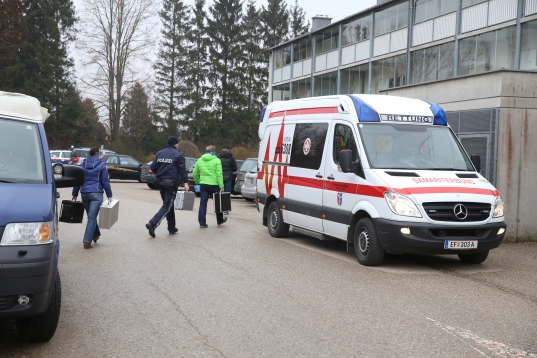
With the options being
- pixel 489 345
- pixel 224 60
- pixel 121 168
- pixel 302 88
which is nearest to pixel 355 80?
pixel 302 88

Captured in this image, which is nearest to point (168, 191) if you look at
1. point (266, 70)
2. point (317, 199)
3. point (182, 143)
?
point (317, 199)

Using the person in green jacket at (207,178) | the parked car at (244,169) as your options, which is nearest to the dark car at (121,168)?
the parked car at (244,169)

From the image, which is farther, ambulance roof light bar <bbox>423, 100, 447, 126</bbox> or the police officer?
the police officer

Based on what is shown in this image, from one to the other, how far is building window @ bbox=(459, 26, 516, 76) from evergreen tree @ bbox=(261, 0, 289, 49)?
3056cm

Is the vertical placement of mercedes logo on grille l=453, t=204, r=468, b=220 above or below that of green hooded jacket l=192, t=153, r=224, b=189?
below

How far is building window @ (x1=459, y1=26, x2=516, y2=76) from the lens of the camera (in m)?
31.8

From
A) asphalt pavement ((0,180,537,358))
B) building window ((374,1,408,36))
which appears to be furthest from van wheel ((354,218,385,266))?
building window ((374,1,408,36))

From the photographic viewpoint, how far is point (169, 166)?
12641 millimetres

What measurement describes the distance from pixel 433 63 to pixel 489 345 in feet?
108

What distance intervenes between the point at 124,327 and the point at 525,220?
9.56 meters

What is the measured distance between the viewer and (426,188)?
9.16 meters

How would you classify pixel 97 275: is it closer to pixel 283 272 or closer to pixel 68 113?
pixel 283 272

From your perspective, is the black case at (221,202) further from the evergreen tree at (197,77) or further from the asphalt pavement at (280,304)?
the evergreen tree at (197,77)

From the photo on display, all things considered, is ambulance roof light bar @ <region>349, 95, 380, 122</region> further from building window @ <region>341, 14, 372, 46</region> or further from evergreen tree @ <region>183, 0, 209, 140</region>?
evergreen tree @ <region>183, 0, 209, 140</region>
